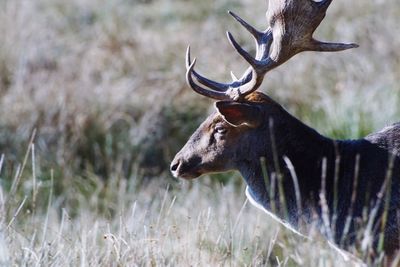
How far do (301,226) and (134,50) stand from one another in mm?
8519

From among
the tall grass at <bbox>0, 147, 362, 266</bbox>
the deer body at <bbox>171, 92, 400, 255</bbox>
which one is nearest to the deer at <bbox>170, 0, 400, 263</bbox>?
the deer body at <bbox>171, 92, 400, 255</bbox>

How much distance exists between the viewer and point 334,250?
646 cm

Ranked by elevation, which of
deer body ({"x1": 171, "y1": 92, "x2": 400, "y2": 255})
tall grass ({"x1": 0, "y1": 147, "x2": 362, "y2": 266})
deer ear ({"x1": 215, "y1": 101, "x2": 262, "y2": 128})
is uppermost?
deer ear ({"x1": 215, "y1": 101, "x2": 262, "y2": 128})

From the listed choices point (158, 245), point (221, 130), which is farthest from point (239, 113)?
point (158, 245)

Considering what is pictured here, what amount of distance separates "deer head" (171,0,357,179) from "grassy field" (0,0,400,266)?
360mm

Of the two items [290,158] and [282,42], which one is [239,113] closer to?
[290,158]

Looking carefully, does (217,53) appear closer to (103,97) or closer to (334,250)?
(103,97)

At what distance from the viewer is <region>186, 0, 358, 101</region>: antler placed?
22.0ft

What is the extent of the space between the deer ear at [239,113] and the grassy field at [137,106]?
1.92 feet

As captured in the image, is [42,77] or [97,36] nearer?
[42,77]

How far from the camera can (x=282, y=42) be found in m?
6.78

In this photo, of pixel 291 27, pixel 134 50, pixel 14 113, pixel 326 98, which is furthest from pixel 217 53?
pixel 291 27

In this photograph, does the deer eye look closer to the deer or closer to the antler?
the deer

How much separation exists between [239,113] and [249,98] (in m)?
0.24
